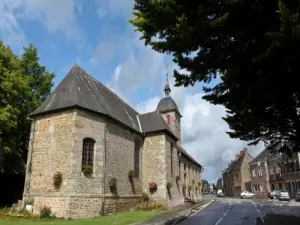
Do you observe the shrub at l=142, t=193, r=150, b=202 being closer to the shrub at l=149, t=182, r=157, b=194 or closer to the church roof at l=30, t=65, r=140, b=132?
the shrub at l=149, t=182, r=157, b=194

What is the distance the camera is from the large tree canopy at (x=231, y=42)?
584 cm

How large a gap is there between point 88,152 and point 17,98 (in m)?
8.19

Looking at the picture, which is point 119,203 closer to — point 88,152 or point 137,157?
point 88,152

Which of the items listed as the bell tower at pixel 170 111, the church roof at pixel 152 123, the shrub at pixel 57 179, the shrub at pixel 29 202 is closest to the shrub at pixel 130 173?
the church roof at pixel 152 123

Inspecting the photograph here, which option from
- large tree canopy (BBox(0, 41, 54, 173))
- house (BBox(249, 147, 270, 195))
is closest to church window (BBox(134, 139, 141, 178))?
large tree canopy (BBox(0, 41, 54, 173))

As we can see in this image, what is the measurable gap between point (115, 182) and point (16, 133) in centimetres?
970

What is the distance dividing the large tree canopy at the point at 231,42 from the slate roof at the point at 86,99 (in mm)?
10876

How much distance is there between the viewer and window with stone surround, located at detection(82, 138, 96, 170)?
16773 millimetres

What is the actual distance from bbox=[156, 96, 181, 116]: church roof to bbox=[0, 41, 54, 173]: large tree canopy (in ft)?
54.3

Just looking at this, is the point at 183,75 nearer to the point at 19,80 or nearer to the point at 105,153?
the point at 105,153

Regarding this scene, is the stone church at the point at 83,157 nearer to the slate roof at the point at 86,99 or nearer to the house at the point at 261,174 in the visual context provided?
the slate roof at the point at 86,99

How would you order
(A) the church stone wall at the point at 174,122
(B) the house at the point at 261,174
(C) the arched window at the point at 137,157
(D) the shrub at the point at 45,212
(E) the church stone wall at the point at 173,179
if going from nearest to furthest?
1. (D) the shrub at the point at 45,212
2. (C) the arched window at the point at 137,157
3. (E) the church stone wall at the point at 173,179
4. (A) the church stone wall at the point at 174,122
5. (B) the house at the point at 261,174

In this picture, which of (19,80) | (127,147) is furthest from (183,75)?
(19,80)

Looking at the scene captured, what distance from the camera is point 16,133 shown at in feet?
73.9
